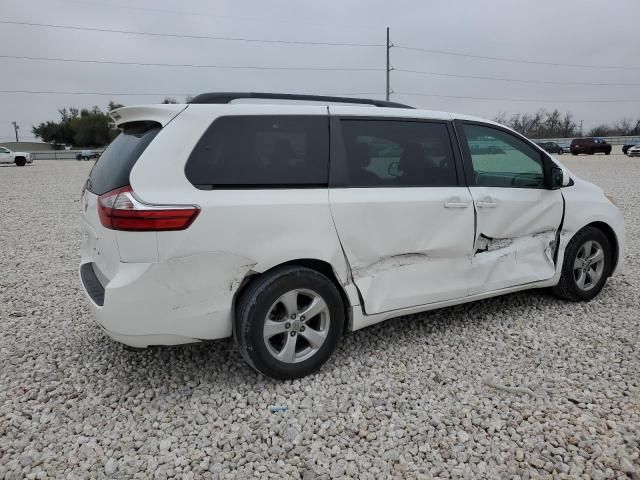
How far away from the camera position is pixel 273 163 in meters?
2.91

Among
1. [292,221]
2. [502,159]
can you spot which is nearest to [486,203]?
[502,159]

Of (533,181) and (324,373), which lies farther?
(533,181)

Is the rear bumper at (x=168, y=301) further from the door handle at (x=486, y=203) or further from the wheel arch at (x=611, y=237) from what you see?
the wheel arch at (x=611, y=237)

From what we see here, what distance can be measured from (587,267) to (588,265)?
0.02 metres

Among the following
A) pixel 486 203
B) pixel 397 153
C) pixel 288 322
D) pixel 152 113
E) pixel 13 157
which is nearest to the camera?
pixel 152 113

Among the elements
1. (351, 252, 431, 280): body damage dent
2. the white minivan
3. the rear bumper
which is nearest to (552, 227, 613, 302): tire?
the white minivan

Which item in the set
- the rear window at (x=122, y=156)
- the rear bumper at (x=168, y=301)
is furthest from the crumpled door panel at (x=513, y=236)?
the rear window at (x=122, y=156)

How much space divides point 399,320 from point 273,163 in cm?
188

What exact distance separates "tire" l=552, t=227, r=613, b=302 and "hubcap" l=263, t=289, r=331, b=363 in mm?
2433

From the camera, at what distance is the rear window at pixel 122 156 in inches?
107

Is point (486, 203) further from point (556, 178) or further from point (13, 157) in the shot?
point (13, 157)

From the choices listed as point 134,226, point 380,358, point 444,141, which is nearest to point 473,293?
point 380,358

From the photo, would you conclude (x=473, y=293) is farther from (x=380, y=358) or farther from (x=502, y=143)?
(x=502, y=143)

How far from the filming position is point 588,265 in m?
4.34
